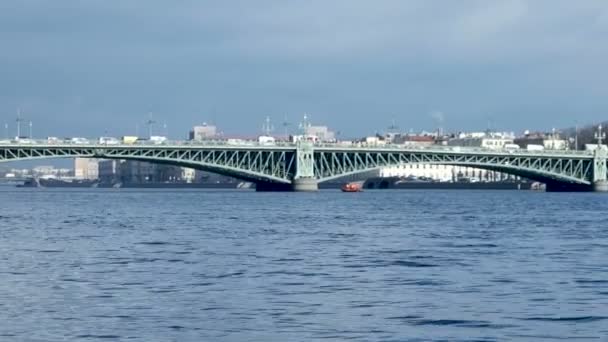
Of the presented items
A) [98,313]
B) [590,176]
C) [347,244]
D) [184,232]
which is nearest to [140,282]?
[98,313]

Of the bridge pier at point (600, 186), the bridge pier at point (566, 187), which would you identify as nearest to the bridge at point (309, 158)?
the bridge pier at point (600, 186)

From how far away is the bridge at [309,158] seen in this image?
9812 cm

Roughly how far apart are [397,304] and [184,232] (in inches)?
940

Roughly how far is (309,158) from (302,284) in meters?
80.8

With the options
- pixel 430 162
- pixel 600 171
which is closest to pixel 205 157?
pixel 430 162

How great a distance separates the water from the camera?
74.8 feet

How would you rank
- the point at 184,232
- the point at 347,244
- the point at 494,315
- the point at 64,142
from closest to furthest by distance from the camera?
the point at 494,315, the point at 347,244, the point at 184,232, the point at 64,142

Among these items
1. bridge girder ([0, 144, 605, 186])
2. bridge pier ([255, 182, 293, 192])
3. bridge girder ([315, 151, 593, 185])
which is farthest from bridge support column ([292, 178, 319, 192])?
bridge girder ([315, 151, 593, 185])

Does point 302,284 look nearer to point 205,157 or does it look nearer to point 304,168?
point 205,157

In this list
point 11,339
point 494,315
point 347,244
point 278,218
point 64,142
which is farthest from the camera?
point 64,142

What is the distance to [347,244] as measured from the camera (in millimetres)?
41594

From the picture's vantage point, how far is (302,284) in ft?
94.9

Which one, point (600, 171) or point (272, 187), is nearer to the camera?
point (272, 187)

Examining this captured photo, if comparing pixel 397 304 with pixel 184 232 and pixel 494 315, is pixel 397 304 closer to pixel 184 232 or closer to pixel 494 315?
pixel 494 315
